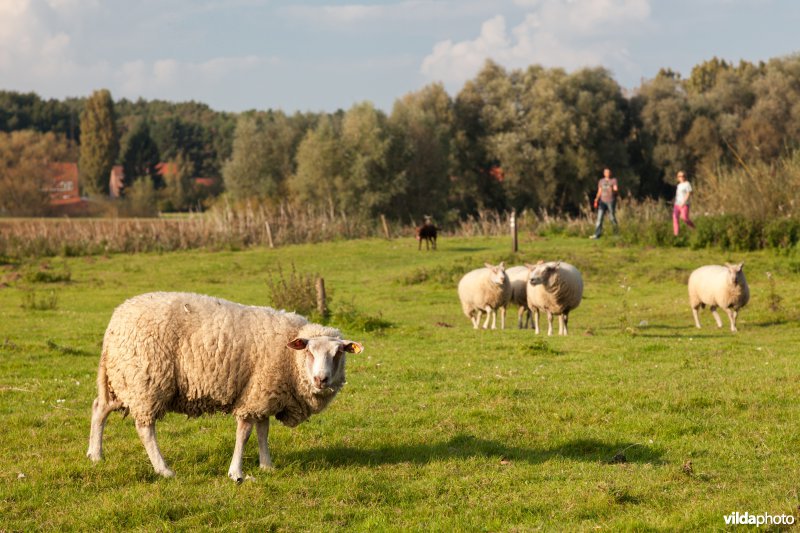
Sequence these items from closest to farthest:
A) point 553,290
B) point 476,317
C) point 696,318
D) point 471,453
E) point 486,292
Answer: point 471,453
point 553,290
point 696,318
point 486,292
point 476,317

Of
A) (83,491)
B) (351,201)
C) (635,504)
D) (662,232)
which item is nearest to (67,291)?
(662,232)

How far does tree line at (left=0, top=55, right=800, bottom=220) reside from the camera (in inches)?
2514

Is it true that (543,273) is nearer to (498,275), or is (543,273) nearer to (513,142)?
(498,275)

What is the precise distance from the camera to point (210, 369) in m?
8.73

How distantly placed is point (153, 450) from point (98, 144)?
345 ft

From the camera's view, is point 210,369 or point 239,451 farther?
point 210,369

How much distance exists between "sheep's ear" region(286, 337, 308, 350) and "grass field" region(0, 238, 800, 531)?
4.10 ft

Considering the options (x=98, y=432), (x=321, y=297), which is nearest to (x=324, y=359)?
(x=98, y=432)

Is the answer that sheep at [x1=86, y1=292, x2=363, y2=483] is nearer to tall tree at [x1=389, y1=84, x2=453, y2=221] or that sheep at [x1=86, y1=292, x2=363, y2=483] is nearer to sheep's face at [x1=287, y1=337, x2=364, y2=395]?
sheep's face at [x1=287, y1=337, x2=364, y2=395]

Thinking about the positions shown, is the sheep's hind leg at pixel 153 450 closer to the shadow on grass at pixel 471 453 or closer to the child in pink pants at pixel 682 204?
the shadow on grass at pixel 471 453

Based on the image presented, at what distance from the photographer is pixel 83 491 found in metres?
8.01

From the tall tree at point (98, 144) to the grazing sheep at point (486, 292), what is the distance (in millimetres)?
91373

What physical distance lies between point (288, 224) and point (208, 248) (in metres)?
5.52

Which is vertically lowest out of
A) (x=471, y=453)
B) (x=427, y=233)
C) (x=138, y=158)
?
(x=471, y=453)
